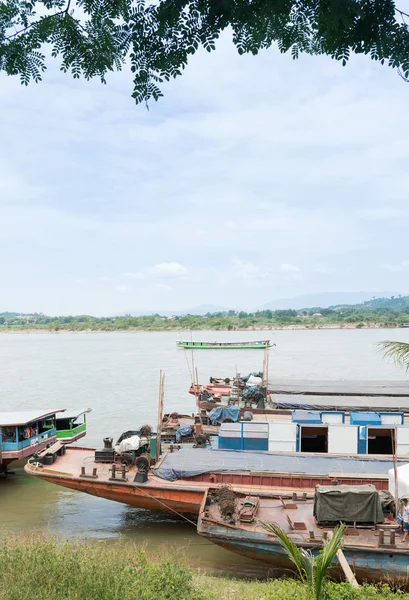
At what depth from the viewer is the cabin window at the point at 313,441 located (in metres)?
16.4

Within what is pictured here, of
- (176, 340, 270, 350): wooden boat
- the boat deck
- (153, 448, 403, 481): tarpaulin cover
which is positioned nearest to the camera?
the boat deck

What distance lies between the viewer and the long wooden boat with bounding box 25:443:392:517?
13961 millimetres

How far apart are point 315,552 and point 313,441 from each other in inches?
275

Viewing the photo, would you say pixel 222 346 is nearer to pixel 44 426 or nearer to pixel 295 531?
pixel 44 426

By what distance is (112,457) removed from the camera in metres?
15.9

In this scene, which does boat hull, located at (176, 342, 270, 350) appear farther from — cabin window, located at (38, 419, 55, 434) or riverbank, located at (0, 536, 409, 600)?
riverbank, located at (0, 536, 409, 600)

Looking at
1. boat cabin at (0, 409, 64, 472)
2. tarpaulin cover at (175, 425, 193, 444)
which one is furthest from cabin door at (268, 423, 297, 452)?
boat cabin at (0, 409, 64, 472)

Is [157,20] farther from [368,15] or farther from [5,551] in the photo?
[5,551]

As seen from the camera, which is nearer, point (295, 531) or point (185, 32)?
point (185, 32)

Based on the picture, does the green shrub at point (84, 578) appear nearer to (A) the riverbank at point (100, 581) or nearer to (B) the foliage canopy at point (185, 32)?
(A) the riverbank at point (100, 581)

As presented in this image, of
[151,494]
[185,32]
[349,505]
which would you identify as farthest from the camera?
[151,494]

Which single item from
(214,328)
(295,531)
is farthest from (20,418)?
(214,328)

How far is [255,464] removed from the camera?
1470 cm

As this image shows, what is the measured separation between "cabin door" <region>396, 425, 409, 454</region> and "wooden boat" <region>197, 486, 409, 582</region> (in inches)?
159
